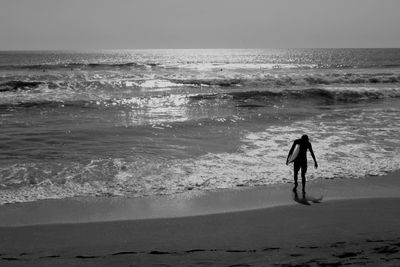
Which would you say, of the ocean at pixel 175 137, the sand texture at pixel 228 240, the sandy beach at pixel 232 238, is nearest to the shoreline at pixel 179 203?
the sandy beach at pixel 232 238

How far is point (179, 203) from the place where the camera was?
864cm

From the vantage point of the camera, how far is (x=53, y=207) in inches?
328

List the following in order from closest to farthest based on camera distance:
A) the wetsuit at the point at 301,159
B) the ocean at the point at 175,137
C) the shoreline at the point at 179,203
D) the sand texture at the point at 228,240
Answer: the sand texture at the point at 228,240
the shoreline at the point at 179,203
the wetsuit at the point at 301,159
the ocean at the point at 175,137

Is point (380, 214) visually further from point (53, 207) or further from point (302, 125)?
point (302, 125)

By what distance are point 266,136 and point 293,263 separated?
1083 cm

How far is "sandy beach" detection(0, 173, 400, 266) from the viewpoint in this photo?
5.70 metres

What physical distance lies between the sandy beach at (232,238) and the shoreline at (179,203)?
0.38 feet

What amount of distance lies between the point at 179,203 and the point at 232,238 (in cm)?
217

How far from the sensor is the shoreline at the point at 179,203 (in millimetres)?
7804

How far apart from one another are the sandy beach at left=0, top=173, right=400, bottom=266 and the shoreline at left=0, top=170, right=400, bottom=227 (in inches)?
4.6

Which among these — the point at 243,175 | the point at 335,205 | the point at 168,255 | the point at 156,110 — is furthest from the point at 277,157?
the point at 156,110

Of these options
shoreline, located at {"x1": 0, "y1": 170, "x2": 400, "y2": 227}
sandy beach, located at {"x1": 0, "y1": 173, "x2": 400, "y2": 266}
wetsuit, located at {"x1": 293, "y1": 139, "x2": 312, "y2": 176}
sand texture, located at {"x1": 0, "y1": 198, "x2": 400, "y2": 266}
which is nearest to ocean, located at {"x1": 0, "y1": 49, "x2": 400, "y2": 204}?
shoreline, located at {"x1": 0, "y1": 170, "x2": 400, "y2": 227}

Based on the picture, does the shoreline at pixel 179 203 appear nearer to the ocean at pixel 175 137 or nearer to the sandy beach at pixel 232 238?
the sandy beach at pixel 232 238

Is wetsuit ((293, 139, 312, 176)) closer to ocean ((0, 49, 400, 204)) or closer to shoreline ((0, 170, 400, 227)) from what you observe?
shoreline ((0, 170, 400, 227))
